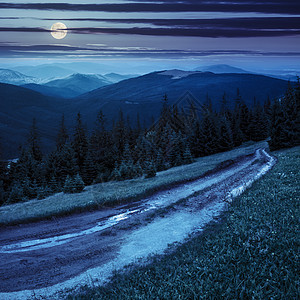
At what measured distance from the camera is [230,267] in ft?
24.0

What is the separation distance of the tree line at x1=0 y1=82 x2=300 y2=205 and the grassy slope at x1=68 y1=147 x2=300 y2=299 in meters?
22.2

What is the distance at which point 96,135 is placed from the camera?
7450 cm

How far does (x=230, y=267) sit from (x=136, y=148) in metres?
55.2

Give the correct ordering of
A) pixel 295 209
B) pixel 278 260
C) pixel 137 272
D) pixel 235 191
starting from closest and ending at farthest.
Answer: pixel 278 260
pixel 137 272
pixel 295 209
pixel 235 191

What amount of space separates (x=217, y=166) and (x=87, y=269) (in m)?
24.5

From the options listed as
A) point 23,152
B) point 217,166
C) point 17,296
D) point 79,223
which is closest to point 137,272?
point 17,296

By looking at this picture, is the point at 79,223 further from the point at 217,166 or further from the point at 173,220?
the point at 217,166

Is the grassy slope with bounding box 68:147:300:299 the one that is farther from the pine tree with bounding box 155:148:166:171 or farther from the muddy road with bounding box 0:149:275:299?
the pine tree with bounding box 155:148:166:171

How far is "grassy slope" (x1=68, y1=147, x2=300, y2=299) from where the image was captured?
6246 millimetres

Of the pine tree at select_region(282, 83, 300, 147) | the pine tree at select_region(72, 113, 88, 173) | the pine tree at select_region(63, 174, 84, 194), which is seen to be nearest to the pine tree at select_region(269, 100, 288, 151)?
the pine tree at select_region(282, 83, 300, 147)

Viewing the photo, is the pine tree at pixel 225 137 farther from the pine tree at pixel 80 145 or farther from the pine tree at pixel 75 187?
the pine tree at pixel 75 187

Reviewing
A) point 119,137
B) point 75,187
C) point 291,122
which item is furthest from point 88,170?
point 291,122

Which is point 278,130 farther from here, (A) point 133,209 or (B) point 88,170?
(B) point 88,170

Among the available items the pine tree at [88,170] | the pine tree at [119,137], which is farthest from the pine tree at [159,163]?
the pine tree at [119,137]
